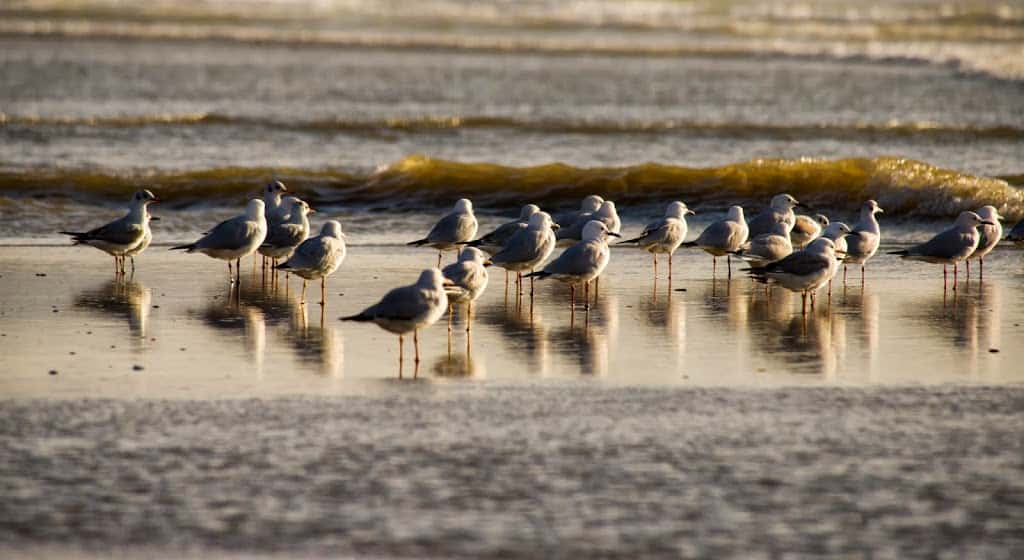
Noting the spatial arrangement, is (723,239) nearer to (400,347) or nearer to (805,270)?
(805,270)

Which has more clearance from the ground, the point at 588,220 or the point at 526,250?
the point at 588,220

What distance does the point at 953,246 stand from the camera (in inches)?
679

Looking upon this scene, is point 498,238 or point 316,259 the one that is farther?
point 498,238

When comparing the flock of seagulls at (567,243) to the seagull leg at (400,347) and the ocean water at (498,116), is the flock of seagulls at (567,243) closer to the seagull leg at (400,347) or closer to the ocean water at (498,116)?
the seagull leg at (400,347)

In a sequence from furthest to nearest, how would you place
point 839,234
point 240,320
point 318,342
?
point 839,234
point 240,320
point 318,342

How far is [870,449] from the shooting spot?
9984 millimetres

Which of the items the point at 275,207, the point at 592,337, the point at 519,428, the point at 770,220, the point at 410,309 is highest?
the point at 275,207

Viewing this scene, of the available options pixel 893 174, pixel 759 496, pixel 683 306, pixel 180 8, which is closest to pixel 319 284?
pixel 683 306

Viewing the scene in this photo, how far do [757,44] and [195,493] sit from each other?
212 feet

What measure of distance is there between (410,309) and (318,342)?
1236 mm

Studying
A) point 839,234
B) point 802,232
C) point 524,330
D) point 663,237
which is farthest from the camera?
point 802,232

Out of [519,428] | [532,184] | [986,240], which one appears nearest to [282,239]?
[986,240]

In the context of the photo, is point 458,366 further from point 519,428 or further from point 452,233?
point 452,233

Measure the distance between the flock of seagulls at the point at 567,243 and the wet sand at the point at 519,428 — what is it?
0.40 m
